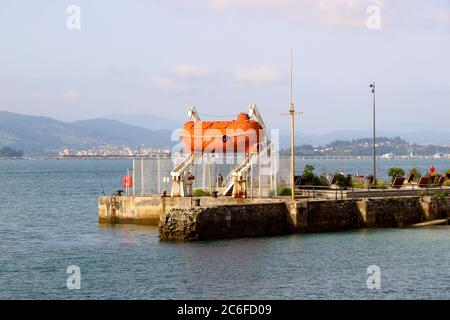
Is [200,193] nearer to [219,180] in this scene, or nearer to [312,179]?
[219,180]

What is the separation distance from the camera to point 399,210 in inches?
1873

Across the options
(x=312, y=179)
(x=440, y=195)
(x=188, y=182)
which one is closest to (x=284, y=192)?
(x=312, y=179)

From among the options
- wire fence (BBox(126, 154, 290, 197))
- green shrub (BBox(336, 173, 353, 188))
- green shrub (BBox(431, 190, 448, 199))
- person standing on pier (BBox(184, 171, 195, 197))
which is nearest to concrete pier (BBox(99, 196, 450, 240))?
green shrub (BBox(431, 190, 448, 199))

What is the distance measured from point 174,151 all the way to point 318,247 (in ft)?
46.6

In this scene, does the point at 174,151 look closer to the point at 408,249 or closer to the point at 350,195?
the point at 350,195

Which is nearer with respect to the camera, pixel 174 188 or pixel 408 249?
pixel 408 249

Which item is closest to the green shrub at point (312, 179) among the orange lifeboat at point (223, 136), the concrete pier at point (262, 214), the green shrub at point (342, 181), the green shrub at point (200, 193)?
the green shrub at point (342, 181)

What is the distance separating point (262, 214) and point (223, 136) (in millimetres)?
7426

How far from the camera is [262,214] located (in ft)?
Result: 144

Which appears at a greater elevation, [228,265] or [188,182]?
[188,182]

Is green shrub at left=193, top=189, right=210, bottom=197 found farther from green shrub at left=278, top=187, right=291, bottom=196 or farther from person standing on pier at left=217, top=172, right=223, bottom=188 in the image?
green shrub at left=278, top=187, right=291, bottom=196
